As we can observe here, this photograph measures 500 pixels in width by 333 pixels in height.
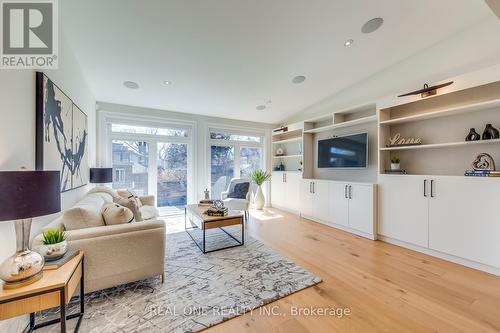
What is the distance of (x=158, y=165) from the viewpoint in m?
4.72

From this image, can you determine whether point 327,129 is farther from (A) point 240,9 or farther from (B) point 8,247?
(B) point 8,247

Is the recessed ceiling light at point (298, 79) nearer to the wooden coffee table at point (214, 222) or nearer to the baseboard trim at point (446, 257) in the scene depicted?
the wooden coffee table at point (214, 222)

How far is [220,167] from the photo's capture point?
5480mm

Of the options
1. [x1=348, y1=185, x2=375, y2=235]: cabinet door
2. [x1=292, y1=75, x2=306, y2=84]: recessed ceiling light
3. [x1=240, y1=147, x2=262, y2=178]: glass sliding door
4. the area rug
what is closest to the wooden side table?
the area rug

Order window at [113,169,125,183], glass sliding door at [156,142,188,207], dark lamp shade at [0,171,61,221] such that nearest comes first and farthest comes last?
dark lamp shade at [0,171,61,221] → window at [113,169,125,183] → glass sliding door at [156,142,188,207]

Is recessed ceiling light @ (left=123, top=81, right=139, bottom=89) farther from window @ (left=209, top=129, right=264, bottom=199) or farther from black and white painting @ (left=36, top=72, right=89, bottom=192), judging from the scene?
window @ (left=209, top=129, right=264, bottom=199)

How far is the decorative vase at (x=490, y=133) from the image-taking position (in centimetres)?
244

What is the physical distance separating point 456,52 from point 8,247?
516cm

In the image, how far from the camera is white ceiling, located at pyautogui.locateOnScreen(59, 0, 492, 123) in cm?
225

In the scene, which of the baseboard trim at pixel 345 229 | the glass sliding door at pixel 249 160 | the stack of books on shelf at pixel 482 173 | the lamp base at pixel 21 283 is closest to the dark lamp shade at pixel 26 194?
the lamp base at pixel 21 283

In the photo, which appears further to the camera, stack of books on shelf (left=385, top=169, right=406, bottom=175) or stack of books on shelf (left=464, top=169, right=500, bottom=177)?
stack of books on shelf (left=385, top=169, right=406, bottom=175)

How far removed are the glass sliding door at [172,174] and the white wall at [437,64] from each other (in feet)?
12.9

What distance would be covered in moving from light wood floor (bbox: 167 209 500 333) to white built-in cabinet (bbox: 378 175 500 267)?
0.23 meters

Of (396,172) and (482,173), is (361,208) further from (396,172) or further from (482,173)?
(482,173)
